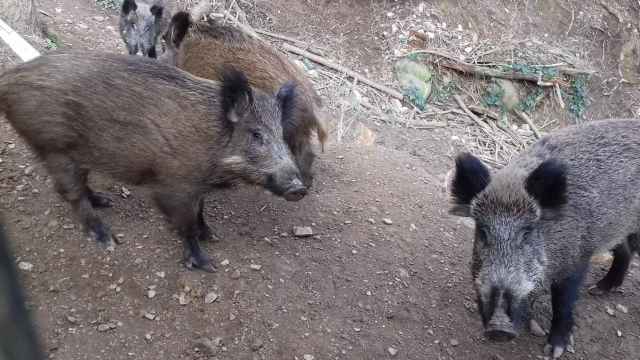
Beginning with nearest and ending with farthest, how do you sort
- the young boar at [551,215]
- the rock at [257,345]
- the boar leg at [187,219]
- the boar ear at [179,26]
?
the young boar at [551,215] → the rock at [257,345] → the boar leg at [187,219] → the boar ear at [179,26]

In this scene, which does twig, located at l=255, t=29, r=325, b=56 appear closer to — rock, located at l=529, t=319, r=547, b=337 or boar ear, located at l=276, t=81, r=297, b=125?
boar ear, located at l=276, t=81, r=297, b=125

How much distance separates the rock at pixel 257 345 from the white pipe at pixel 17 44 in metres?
2.85

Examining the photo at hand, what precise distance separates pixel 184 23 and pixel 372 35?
417cm

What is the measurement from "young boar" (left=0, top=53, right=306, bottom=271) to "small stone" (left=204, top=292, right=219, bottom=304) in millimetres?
207

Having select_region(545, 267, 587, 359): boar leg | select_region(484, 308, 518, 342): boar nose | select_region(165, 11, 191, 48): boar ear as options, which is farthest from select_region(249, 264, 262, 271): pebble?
select_region(165, 11, 191, 48): boar ear

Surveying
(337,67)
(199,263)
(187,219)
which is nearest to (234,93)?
(187,219)

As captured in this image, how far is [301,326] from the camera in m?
3.72

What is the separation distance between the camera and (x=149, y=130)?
379cm

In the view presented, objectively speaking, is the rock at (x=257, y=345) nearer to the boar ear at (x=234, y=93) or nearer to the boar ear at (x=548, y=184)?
the boar ear at (x=234, y=93)

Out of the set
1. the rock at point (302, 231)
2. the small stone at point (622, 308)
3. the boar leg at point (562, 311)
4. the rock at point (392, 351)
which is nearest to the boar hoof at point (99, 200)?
the rock at point (302, 231)

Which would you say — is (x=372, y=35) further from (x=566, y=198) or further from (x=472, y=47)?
(x=566, y=198)

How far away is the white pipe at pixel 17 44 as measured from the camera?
4738 mm

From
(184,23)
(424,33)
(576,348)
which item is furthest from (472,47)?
(576,348)

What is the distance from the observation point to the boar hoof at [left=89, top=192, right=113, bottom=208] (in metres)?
4.21
